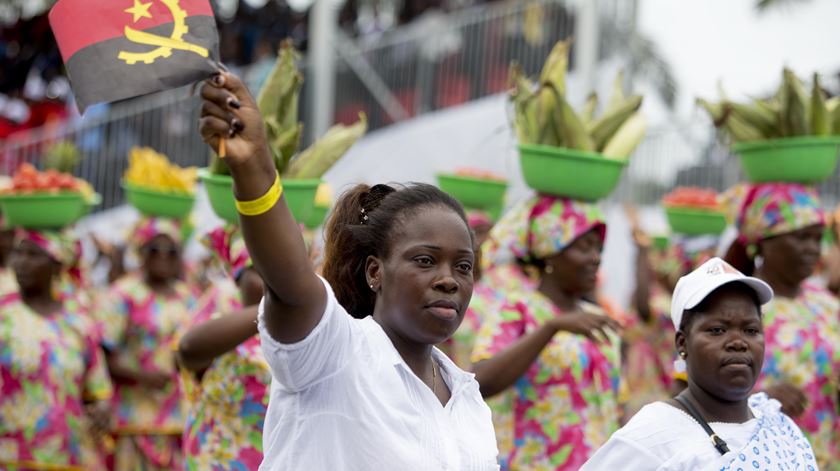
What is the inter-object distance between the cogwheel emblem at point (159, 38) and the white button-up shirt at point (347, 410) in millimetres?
565

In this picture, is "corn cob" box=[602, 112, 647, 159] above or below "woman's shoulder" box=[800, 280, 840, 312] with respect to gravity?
above

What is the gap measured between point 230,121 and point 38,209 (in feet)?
18.5

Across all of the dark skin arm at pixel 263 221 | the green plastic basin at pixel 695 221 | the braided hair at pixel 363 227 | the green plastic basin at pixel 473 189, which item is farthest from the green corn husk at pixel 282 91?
the green plastic basin at pixel 695 221

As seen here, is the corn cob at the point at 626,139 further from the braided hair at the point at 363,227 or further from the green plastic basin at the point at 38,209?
the green plastic basin at the point at 38,209

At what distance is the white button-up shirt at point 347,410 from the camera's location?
2.72m

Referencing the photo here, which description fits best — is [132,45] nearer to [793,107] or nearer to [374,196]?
[374,196]

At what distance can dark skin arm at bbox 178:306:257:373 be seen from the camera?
4.79 metres

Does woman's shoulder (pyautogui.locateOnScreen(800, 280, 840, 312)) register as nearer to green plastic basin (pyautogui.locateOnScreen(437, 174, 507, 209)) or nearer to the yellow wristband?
green plastic basin (pyautogui.locateOnScreen(437, 174, 507, 209))

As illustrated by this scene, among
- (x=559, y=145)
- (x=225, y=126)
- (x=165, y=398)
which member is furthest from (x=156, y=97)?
(x=225, y=126)

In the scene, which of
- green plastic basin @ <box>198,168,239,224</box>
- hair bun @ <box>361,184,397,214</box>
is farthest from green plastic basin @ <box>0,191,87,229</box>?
hair bun @ <box>361,184,397,214</box>

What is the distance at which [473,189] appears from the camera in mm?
9758

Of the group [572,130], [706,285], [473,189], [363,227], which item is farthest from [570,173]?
[473,189]

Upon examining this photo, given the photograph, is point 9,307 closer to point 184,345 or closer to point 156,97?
point 184,345

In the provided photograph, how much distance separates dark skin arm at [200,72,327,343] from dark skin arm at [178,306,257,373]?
6.88 feet
